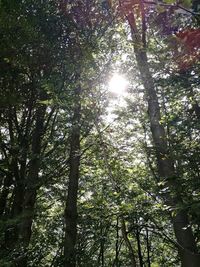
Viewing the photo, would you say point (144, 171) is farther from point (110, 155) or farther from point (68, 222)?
point (68, 222)

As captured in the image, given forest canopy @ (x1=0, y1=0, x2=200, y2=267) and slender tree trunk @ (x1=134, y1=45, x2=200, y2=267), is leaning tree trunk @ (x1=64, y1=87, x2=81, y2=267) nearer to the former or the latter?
forest canopy @ (x1=0, y1=0, x2=200, y2=267)

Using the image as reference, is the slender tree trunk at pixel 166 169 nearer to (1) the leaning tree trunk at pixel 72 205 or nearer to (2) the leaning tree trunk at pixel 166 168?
(2) the leaning tree trunk at pixel 166 168

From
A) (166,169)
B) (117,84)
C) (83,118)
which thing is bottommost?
(166,169)

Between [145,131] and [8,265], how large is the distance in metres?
6.67

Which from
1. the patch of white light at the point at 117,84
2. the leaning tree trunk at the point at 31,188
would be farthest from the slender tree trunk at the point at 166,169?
the leaning tree trunk at the point at 31,188

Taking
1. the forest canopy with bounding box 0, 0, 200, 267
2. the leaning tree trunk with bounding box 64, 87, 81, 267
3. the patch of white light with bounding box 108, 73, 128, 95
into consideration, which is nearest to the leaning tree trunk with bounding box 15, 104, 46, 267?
the forest canopy with bounding box 0, 0, 200, 267

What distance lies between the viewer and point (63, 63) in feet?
23.4

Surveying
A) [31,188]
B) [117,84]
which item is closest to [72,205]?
[31,188]

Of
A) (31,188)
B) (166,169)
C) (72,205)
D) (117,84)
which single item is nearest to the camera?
(166,169)

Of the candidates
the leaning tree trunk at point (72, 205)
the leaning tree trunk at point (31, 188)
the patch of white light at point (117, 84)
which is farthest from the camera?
the patch of white light at point (117, 84)

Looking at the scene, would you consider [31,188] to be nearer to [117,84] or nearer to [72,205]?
[72,205]

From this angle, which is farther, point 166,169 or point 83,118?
→ point 83,118

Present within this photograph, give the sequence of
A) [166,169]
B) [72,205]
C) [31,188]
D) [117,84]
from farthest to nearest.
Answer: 1. [117,84]
2. [72,205]
3. [31,188]
4. [166,169]

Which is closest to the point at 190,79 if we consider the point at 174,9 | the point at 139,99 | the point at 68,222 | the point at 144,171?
the point at 174,9
